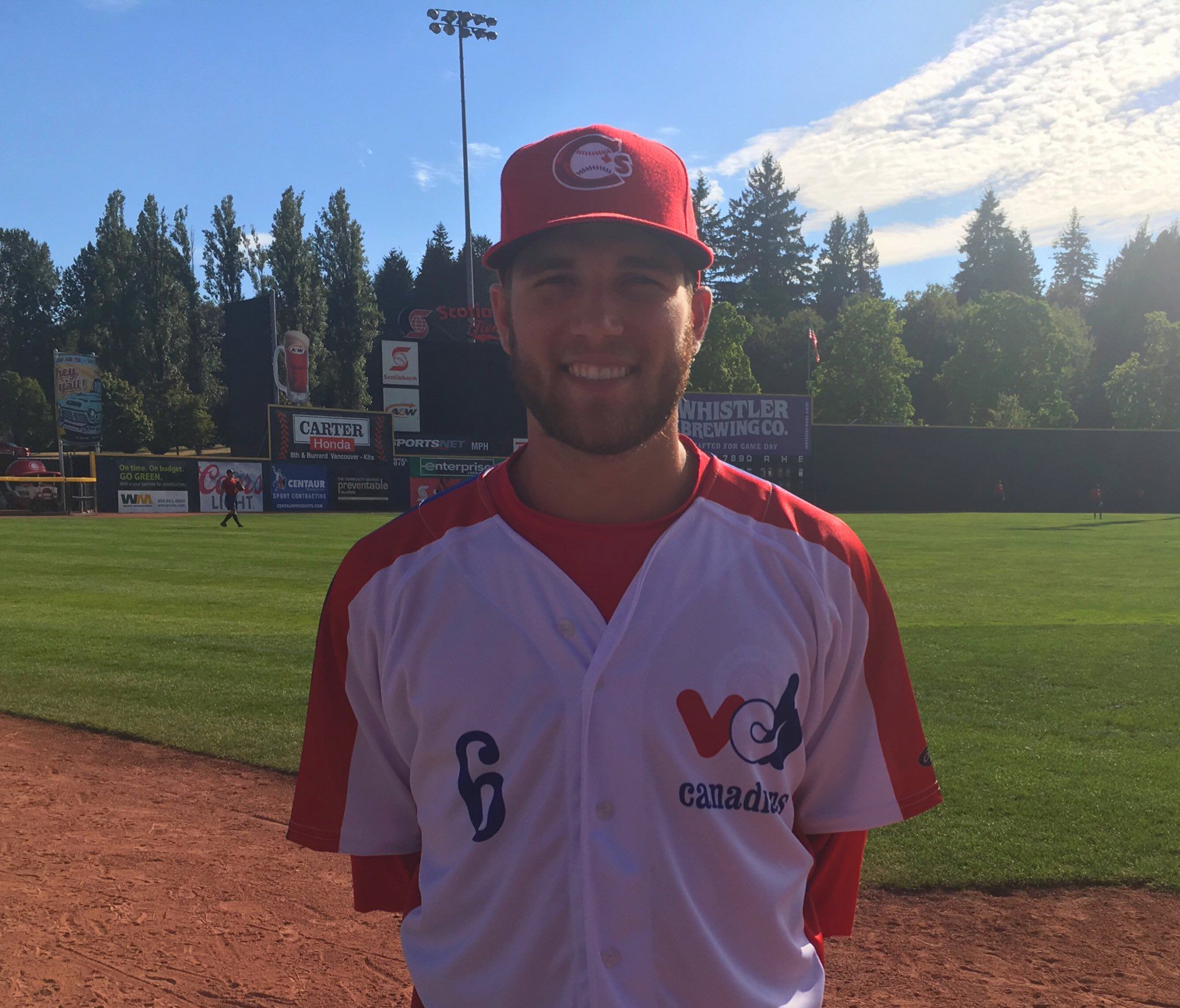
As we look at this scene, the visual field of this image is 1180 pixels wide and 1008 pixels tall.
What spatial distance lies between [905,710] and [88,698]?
295 inches

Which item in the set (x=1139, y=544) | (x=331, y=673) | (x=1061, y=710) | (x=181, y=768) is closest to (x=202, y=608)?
(x=181, y=768)

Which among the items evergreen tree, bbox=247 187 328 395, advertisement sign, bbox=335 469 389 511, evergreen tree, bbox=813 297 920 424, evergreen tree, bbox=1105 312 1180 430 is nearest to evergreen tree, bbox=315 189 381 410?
evergreen tree, bbox=247 187 328 395

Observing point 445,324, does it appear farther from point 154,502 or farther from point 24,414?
point 24,414

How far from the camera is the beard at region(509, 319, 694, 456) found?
1.76m

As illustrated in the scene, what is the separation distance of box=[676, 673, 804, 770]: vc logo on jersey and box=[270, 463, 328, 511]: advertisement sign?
3359 cm

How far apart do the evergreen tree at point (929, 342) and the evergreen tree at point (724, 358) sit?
19146 millimetres

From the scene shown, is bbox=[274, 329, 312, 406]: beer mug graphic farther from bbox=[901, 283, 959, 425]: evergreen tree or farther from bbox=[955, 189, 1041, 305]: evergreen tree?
bbox=[955, 189, 1041, 305]: evergreen tree

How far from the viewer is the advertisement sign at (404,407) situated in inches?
1458

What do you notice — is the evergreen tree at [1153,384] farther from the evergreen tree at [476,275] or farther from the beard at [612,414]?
the beard at [612,414]

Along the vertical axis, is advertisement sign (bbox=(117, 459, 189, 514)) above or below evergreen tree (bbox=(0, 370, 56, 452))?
below

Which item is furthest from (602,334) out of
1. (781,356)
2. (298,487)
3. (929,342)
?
(929,342)

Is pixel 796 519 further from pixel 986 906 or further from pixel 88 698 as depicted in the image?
pixel 88 698

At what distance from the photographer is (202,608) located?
12.0 m

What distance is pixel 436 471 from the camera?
1414 inches
